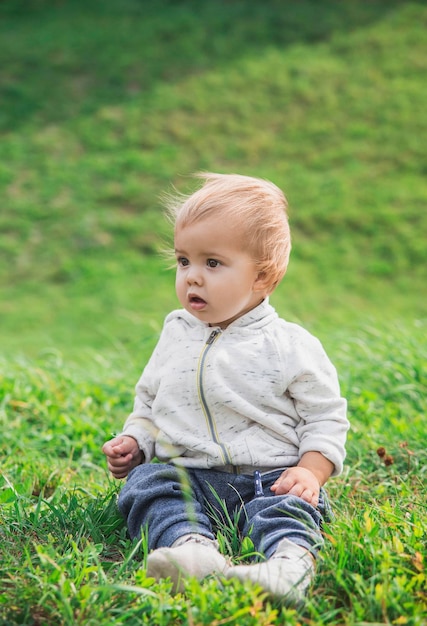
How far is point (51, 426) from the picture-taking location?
3.68 meters

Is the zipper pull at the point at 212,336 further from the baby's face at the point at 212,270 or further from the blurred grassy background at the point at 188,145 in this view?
the blurred grassy background at the point at 188,145

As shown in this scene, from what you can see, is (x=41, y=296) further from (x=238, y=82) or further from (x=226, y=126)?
(x=238, y=82)

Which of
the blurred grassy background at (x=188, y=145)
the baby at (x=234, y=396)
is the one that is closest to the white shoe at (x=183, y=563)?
the baby at (x=234, y=396)

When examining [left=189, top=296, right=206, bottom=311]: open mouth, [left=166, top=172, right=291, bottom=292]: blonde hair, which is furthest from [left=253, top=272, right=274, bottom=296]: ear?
[left=189, top=296, right=206, bottom=311]: open mouth

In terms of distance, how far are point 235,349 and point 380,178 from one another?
26.6 ft

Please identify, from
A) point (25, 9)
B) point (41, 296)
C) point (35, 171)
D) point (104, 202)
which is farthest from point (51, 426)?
point (25, 9)

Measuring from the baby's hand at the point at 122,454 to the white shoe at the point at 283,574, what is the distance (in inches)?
26.7

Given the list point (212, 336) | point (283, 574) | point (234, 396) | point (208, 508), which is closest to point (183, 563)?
point (283, 574)

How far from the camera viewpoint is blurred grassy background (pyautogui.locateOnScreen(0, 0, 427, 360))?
8133mm

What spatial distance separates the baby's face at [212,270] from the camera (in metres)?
2.36

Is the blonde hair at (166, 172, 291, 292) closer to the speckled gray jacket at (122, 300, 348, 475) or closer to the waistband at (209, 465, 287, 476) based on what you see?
the speckled gray jacket at (122, 300, 348, 475)

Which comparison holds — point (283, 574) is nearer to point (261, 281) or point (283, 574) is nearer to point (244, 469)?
point (244, 469)

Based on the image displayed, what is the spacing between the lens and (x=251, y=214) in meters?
2.39

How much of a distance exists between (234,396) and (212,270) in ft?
1.28
